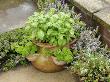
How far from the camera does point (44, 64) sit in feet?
12.0

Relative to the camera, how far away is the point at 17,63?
12.8 feet

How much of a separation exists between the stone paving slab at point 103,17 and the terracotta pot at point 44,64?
0.81 metres

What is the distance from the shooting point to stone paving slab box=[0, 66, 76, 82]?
367 cm

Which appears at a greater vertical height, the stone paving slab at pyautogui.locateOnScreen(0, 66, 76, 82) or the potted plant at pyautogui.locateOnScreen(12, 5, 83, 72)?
the potted plant at pyautogui.locateOnScreen(12, 5, 83, 72)

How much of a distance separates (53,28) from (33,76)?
777mm

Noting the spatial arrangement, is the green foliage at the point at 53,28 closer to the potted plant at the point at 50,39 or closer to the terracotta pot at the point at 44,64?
the potted plant at the point at 50,39

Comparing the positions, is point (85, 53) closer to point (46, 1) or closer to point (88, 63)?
point (88, 63)

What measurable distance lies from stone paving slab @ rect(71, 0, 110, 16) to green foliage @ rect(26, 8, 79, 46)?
369mm

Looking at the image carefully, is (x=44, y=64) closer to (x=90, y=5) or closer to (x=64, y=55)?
(x=64, y=55)

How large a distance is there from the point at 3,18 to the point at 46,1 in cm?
86

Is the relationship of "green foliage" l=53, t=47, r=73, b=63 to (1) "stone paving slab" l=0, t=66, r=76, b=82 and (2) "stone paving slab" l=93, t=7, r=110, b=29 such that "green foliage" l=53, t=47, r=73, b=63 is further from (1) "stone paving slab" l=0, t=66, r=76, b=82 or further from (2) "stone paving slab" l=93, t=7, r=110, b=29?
(2) "stone paving slab" l=93, t=7, r=110, b=29

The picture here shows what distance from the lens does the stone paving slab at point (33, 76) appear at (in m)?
3.67

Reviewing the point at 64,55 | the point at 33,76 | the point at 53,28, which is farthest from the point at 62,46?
the point at 33,76

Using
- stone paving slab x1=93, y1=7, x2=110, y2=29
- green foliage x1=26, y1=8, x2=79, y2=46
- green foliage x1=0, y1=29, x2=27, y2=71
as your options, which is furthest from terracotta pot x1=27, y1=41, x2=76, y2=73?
stone paving slab x1=93, y1=7, x2=110, y2=29
